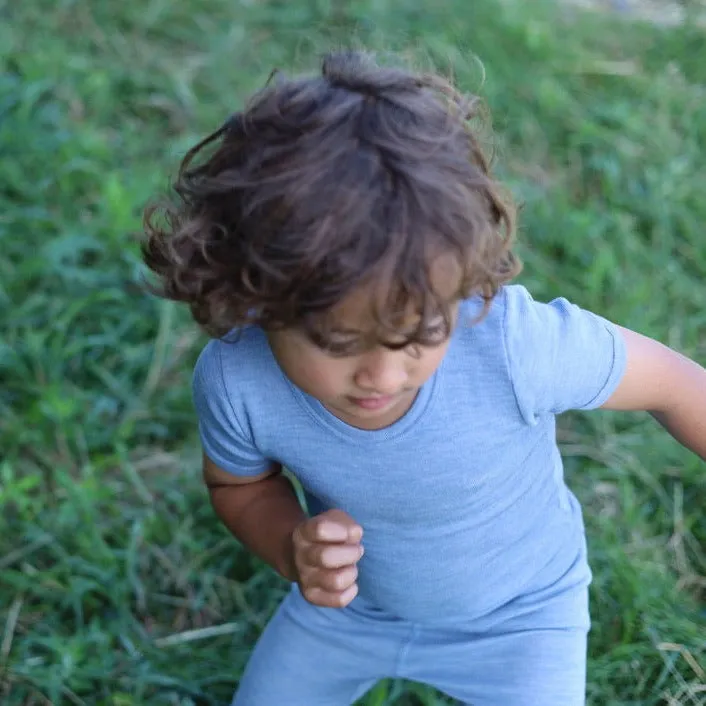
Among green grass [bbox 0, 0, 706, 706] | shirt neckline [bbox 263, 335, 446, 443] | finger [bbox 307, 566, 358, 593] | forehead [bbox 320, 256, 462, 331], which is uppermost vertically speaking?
forehead [bbox 320, 256, 462, 331]

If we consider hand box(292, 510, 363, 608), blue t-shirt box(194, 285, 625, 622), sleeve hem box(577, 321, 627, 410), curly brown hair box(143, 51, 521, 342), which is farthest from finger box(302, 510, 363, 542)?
sleeve hem box(577, 321, 627, 410)

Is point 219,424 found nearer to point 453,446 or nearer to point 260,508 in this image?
point 260,508

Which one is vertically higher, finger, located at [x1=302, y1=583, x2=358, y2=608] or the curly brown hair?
the curly brown hair

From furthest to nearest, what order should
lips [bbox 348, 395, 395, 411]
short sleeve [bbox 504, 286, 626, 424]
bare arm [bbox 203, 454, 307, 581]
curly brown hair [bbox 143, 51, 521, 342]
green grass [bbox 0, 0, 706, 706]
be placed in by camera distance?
green grass [bbox 0, 0, 706, 706] → bare arm [bbox 203, 454, 307, 581] → short sleeve [bbox 504, 286, 626, 424] → lips [bbox 348, 395, 395, 411] → curly brown hair [bbox 143, 51, 521, 342]

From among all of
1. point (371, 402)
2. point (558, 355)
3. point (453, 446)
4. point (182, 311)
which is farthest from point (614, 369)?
point (182, 311)

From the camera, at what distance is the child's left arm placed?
1.55m

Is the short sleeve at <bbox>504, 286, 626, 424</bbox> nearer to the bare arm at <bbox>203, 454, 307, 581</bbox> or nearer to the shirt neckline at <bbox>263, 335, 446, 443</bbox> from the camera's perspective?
the shirt neckline at <bbox>263, 335, 446, 443</bbox>

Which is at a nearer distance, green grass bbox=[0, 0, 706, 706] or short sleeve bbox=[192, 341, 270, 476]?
short sleeve bbox=[192, 341, 270, 476]

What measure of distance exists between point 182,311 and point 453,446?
123cm

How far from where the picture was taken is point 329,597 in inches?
57.1

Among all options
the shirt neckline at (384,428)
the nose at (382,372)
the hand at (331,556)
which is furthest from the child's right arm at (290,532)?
the nose at (382,372)

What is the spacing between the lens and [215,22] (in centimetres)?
355

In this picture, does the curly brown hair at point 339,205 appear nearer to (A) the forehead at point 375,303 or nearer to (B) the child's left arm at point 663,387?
(A) the forehead at point 375,303

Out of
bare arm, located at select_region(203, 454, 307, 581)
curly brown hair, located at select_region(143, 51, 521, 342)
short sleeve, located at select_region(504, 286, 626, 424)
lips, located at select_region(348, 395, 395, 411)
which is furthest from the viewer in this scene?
bare arm, located at select_region(203, 454, 307, 581)
